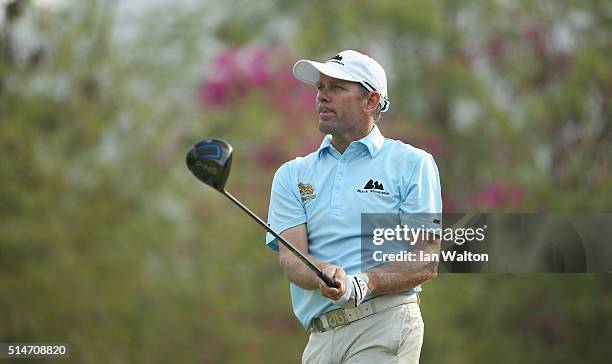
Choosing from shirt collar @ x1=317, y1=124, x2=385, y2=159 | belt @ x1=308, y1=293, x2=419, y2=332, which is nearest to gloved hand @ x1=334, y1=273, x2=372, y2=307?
belt @ x1=308, y1=293, x2=419, y2=332

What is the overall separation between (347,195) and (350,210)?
0.22ft

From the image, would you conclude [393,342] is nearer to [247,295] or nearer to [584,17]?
[247,295]

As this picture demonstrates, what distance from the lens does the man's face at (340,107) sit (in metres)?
5.57

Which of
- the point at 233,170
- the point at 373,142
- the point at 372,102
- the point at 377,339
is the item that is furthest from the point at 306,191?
the point at 233,170

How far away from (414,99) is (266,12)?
2.39 m

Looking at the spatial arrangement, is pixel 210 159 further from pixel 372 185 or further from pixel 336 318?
pixel 336 318

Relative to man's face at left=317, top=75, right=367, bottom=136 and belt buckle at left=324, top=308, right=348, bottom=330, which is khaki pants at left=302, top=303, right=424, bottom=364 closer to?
belt buckle at left=324, top=308, right=348, bottom=330

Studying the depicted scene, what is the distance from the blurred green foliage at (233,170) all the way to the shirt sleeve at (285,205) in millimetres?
8624

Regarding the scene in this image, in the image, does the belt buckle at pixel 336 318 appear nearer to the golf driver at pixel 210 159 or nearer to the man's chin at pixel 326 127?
the golf driver at pixel 210 159

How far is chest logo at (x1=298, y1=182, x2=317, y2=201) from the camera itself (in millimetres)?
5539

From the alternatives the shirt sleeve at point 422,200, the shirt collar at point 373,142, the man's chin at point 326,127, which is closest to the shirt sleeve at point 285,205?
the man's chin at point 326,127

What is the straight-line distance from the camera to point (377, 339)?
17.4 ft

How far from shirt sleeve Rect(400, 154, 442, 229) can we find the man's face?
360 millimetres

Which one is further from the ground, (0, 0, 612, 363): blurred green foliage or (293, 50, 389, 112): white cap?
(0, 0, 612, 363): blurred green foliage
